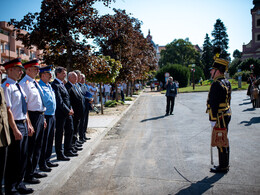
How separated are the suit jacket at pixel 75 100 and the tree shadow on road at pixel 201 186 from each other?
131 inches

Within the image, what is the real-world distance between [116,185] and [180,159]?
190 cm

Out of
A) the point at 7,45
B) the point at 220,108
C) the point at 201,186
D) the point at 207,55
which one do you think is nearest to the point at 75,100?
the point at 220,108

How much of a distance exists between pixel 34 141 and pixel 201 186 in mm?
2876

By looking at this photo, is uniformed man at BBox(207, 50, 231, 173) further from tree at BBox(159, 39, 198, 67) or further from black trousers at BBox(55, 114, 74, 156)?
tree at BBox(159, 39, 198, 67)

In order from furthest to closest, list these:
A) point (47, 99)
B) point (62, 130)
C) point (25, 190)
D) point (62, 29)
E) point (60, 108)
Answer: point (62, 29), point (62, 130), point (60, 108), point (47, 99), point (25, 190)

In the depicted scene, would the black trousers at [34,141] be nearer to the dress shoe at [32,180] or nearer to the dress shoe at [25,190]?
the dress shoe at [32,180]

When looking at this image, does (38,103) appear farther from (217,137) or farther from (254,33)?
(254,33)

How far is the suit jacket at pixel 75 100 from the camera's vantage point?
19.8 ft

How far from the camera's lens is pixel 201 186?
404 cm

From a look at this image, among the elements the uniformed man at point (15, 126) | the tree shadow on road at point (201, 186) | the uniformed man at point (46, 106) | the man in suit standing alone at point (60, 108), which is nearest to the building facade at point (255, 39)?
the tree shadow on road at point (201, 186)

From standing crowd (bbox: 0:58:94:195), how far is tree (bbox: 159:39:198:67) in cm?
7857

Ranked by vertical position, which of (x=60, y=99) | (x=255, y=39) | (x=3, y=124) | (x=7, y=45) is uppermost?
(x=255, y=39)

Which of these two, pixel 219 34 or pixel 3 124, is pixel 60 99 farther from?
pixel 219 34

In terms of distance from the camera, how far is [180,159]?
216 inches
